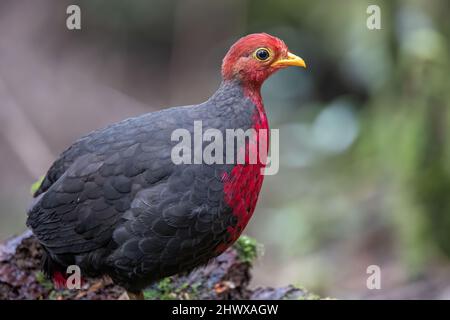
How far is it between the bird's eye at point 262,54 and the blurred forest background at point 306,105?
1.82 metres

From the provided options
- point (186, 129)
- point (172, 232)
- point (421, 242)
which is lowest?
point (421, 242)

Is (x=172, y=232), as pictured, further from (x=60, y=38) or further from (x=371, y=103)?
(x=60, y=38)

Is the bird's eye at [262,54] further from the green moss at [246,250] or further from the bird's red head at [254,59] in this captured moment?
the green moss at [246,250]

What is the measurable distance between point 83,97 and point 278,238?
174 inches

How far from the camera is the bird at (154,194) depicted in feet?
12.0

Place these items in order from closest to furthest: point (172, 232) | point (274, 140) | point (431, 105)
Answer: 1. point (172, 232)
2. point (274, 140)
3. point (431, 105)

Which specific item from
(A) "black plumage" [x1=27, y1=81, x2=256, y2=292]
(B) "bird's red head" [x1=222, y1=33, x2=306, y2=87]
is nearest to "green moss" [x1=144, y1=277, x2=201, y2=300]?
(A) "black plumage" [x1=27, y1=81, x2=256, y2=292]

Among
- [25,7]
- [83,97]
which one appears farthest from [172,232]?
[25,7]

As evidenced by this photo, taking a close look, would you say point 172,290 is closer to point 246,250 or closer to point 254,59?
point 246,250

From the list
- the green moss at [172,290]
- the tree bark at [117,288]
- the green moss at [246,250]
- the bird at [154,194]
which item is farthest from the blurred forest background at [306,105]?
the bird at [154,194]

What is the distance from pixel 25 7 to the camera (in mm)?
10328

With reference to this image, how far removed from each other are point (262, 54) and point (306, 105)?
16.2ft

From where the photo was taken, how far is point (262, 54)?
3910mm

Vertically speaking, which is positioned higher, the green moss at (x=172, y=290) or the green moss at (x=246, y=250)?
the green moss at (x=246, y=250)
